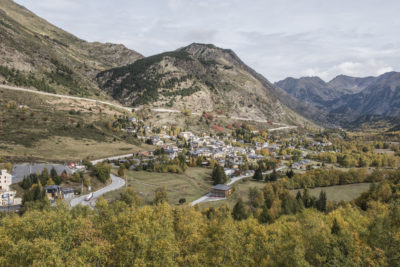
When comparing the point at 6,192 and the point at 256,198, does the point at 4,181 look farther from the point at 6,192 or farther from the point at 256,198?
the point at 256,198

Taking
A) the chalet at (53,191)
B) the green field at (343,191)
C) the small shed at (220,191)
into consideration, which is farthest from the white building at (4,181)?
the green field at (343,191)

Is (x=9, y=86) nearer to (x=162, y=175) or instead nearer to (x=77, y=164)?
(x=77, y=164)

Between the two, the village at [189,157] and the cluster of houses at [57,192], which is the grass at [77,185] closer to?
the village at [189,157]

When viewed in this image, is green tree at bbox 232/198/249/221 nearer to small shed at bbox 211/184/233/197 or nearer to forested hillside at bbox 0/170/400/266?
forested hillside at bbox 0/170/400/266

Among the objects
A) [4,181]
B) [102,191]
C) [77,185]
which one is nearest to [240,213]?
[102,191]

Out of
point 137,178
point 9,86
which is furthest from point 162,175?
point 9,86
